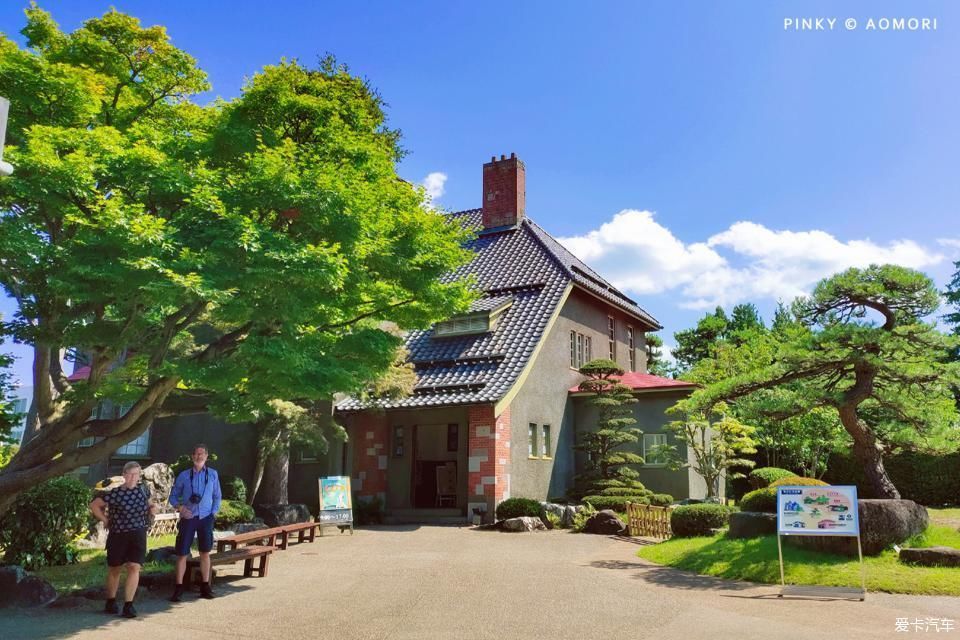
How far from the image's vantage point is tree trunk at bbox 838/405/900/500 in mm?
13016

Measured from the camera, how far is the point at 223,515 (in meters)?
16.7

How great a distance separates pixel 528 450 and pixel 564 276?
5861 millimetres

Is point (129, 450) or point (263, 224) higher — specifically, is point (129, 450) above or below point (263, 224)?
below

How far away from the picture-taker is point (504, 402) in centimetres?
1956

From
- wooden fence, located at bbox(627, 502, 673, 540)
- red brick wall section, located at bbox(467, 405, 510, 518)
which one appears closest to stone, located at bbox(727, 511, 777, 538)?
wooden fence, located at bbox(627, 502, 673, 540)

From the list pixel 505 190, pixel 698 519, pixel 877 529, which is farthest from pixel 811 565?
pixel 505 190

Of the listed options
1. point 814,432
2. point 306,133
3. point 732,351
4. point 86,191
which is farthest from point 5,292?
point 732,351

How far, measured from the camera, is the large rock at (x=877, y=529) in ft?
38.6

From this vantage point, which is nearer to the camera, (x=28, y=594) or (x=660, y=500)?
(x=28, y=594)

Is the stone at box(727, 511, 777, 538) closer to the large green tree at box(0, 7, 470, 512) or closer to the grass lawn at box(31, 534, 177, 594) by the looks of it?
the large green tree at box(0, 7, 470, 512)

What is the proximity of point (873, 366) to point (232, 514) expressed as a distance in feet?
45.1

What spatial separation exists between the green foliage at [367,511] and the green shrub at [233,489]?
3.11 metres

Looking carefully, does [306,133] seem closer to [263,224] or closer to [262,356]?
[263,224]

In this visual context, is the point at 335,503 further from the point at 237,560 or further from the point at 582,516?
the point at 237,560
